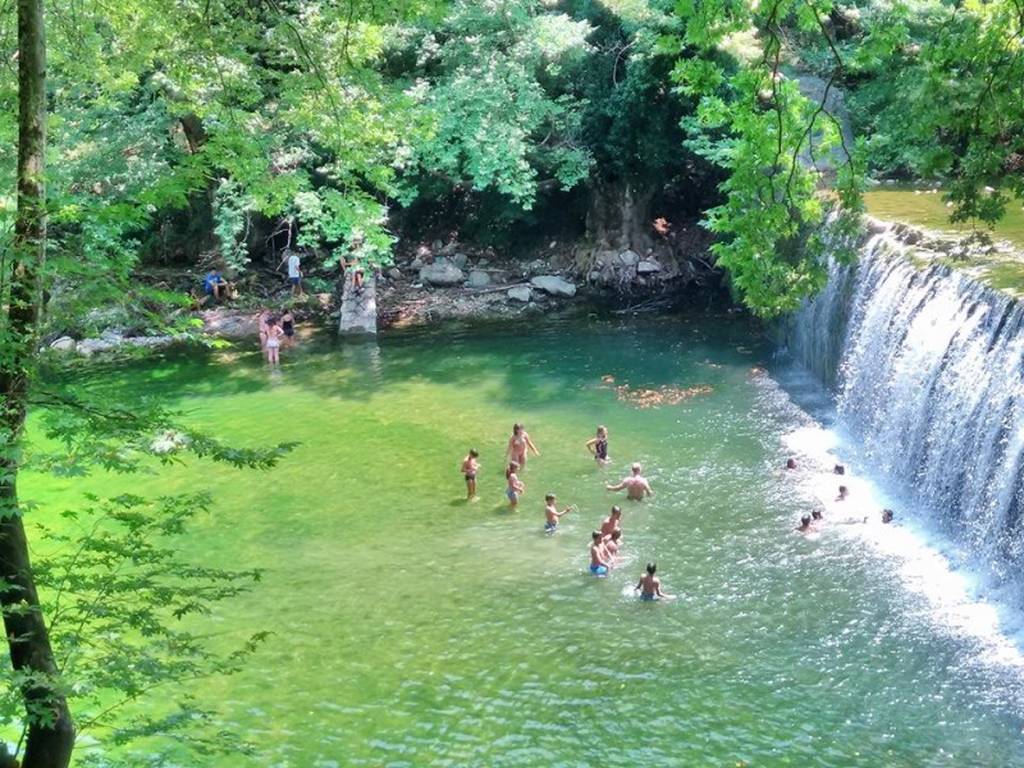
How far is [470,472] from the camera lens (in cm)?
1491

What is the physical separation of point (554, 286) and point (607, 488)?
12303mm

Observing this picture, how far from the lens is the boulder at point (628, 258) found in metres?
26.3

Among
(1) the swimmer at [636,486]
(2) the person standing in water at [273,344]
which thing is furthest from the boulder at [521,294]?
(1) the swimmer at [636,486]

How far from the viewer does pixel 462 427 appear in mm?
18109

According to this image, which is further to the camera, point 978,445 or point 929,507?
point 929,507

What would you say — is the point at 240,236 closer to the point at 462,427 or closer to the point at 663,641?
the point at 462,427

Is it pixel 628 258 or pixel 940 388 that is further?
pixel 628 258

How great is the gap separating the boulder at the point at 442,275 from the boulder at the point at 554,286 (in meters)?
2.20

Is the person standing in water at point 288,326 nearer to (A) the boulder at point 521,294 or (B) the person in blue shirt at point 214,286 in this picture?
(B) the person in blue shirt at point 214,286

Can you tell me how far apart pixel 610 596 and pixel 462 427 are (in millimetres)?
6859

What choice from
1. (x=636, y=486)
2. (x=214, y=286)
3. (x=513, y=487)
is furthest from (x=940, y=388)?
(x=214, y=286)

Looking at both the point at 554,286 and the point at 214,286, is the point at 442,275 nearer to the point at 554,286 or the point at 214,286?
the point at 554,286

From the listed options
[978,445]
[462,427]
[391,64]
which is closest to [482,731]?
[978,445]

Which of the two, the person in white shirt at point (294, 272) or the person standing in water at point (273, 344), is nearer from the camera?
the person standing in water at point (273, 344)
